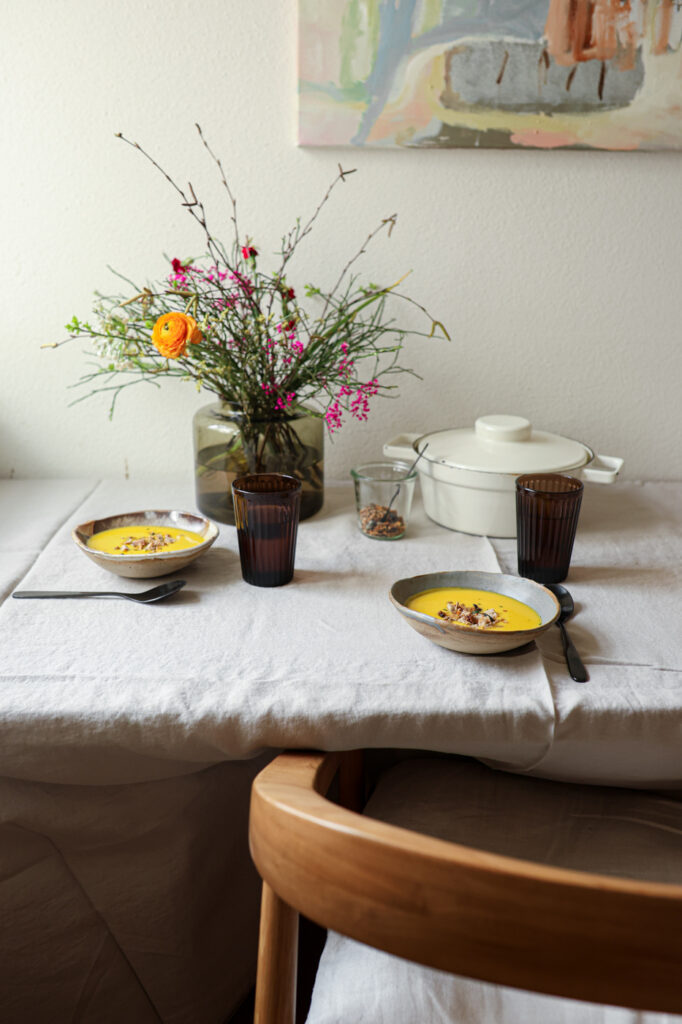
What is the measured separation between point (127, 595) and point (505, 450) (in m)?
0.58

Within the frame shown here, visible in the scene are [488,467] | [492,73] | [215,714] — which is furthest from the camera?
[492,73]

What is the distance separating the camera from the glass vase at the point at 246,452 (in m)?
1.17

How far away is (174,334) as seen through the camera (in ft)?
3.23

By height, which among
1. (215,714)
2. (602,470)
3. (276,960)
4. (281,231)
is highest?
(281,231)

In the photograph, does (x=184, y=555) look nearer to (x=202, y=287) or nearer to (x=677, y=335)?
(x=202, y=287)

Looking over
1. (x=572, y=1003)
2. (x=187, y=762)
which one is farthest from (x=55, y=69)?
(x=572, y=1003)

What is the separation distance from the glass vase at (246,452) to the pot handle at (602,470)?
0.41 m

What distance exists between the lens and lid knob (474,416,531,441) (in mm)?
1182

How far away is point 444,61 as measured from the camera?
1229 millimetres

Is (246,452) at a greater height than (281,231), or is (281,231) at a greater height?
(281,231)

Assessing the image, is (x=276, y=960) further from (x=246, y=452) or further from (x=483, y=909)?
(x=246, y=452)

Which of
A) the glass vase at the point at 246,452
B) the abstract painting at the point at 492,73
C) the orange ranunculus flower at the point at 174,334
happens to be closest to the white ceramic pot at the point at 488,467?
the glass vase at the point at 246,452

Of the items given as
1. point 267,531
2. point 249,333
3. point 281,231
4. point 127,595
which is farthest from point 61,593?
point 281,231

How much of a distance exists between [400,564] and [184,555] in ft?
0.96
